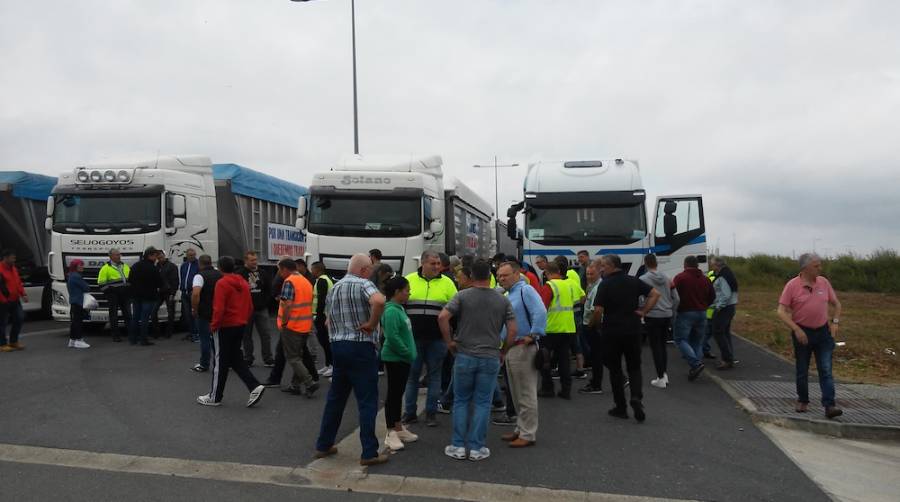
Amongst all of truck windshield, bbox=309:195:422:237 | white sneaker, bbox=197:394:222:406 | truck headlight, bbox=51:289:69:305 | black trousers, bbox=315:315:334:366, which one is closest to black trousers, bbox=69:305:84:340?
truck headlight, bbox=51:289:69:305

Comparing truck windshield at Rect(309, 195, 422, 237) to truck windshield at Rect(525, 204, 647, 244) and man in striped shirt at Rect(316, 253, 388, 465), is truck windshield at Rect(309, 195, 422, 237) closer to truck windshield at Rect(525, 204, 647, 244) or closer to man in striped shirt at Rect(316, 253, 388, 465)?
truck windshield at Rect(525, 204, 647, 244)

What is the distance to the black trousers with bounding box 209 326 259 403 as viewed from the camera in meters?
8.06

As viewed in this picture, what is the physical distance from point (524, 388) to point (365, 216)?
7.75 m

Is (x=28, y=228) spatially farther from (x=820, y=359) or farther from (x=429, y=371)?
(x=820, y=359)

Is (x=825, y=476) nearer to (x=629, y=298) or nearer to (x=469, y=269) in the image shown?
(x=629, y=298)

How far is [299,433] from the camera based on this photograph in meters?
7.05

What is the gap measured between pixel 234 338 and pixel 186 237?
726cm

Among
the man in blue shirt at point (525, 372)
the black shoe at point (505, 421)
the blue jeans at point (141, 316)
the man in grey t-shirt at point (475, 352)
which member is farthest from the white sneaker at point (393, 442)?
the blue jeans at point (141, 316)

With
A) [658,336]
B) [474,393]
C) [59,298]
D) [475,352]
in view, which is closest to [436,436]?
[474,393]

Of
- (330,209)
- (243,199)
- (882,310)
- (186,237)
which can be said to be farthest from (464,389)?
(882,310)

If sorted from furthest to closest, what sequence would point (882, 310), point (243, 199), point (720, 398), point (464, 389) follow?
point (882, 310) → point (243, 199) → point (720, 398) → point (464, 389)

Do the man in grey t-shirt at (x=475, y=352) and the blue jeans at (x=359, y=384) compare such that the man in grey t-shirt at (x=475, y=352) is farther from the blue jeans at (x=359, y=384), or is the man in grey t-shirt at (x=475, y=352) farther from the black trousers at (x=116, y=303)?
the black trousers at (x=116, y=303)

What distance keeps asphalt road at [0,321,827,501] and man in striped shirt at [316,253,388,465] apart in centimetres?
41

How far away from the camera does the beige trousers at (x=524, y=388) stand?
265 inches
